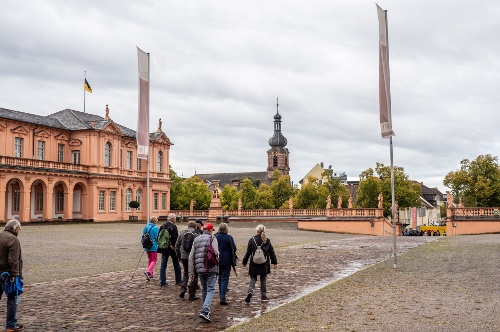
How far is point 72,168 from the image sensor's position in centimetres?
6091

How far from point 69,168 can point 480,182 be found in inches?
1728

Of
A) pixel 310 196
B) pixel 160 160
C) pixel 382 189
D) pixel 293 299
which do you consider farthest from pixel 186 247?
pixel 310 196

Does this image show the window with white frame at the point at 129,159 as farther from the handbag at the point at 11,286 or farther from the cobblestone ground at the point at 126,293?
the handbag at the point at 11,286

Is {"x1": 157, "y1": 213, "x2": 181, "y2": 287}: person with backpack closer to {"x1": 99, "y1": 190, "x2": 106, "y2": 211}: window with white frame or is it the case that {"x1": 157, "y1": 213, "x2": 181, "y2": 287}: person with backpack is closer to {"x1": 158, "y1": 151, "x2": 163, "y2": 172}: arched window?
{"x1": 99, "y1": 190, "x2": 106, "y2": 211}: window with white frame

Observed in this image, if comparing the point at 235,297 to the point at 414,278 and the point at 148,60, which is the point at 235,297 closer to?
the point at 414,278

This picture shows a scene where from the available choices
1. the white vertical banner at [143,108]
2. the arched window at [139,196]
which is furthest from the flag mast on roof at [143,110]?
the arched window at [139,196]

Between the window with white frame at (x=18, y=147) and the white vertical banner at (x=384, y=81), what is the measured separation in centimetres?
4613

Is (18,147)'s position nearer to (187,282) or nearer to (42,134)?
(42,134)

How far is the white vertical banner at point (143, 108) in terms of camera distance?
72.3 ft

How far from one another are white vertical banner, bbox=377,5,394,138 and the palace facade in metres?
41.2

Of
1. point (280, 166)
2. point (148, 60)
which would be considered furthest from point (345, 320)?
point (280, 166)

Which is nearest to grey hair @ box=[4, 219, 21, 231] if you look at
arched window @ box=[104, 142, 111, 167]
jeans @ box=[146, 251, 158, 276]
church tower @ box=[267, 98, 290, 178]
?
jeans @ box=[146, 251, 158, 276]

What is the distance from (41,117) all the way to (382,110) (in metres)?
50.6

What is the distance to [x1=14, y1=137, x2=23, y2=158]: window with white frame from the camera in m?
57.2
